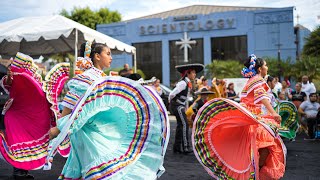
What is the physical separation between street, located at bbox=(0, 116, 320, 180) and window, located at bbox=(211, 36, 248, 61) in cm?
2380

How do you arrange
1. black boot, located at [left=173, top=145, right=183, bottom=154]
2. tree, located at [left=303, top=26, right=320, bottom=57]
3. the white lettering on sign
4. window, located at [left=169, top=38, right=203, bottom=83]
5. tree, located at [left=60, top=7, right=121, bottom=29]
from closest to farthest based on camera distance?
black boot, located at [left=173, top=145, right=183, bottom=154] → tree, located at [left=303, top=26, right=320, bottom=57] → the white lettering on sign → window, located at [left=169, top=38, right=203, bottom=83] → tree, located at [left=60, top=7, right=121, bottom=29]

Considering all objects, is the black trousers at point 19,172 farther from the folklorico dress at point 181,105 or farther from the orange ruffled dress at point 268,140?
the orange ruffled dress at point 268,140

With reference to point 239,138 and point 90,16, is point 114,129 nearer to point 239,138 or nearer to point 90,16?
point 239,138

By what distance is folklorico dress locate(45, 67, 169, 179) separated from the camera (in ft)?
9.79

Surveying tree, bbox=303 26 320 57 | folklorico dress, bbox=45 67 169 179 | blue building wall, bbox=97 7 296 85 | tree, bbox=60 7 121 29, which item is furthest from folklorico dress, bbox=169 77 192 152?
tree, bbox=60 7 121 29

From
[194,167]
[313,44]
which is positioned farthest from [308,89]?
[313,44]

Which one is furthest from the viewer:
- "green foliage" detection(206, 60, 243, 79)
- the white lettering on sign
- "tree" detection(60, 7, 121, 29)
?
"tree" detection(60, 7, 121, 29)

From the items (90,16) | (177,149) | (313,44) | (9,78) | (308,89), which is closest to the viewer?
(9,78)

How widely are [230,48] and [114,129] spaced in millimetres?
29004

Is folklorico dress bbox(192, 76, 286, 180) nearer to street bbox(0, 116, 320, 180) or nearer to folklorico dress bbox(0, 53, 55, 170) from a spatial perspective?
→ street bbox(0, 116, 320, 180)

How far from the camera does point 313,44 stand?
27.1 metres

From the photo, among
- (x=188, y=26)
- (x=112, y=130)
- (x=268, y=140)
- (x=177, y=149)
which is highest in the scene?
(x=188, y=26)

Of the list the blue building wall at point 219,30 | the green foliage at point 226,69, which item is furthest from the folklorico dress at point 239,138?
the blue building wall at point 219,30

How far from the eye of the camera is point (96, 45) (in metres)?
3.61
